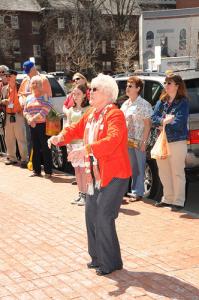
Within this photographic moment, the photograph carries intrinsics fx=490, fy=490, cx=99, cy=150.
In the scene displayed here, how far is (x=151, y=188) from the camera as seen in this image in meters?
7.70

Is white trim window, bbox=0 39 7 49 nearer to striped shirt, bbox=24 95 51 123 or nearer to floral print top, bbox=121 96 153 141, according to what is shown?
striped shirt, bbox=24 95 51 123

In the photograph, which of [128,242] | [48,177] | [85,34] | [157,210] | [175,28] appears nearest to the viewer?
[128,242]

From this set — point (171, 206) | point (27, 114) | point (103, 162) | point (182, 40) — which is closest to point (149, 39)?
point (182, 40)

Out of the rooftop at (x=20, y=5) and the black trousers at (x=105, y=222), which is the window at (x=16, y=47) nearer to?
the rooftop at (x=20, y=5)

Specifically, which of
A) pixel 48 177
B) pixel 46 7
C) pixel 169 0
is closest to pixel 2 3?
pixel 46 7

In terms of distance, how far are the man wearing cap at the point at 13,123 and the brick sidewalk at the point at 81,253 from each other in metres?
2.76

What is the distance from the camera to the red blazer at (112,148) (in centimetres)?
422

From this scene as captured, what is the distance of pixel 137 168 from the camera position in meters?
7.46

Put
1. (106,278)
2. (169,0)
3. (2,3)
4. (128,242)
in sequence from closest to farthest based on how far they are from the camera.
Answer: (106,278) → (128,242) → (2,3) → (169,0)

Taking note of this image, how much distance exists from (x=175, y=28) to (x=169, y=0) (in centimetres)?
5183

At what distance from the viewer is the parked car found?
274 inches

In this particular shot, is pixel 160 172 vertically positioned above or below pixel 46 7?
below

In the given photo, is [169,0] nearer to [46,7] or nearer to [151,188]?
[46,7]

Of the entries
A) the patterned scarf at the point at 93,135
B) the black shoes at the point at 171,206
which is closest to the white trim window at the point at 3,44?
the black shoes at the point at 171,206
